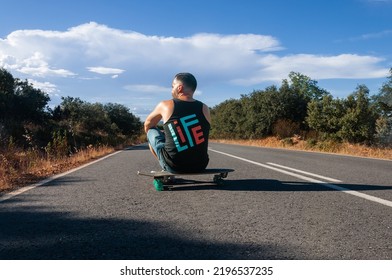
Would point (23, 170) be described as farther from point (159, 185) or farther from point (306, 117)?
point (306, 117)

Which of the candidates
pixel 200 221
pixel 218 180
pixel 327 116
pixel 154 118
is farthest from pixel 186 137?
pixel 327 116

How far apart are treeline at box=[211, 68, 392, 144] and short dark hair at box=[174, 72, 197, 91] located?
66.2ft

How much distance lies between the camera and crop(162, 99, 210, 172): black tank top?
5.26 meters

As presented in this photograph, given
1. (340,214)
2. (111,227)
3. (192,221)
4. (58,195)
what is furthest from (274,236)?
(58,195)

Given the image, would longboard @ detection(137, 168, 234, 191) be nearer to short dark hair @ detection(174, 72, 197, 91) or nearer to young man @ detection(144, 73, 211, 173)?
young man @ detection(144, 73, 211, 173)

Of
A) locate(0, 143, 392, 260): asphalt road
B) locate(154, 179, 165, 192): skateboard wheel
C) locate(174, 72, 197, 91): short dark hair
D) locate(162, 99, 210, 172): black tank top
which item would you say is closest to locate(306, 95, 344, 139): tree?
locate(0, 143, 392, 260): asphalt road

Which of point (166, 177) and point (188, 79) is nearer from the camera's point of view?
point (188, 79)

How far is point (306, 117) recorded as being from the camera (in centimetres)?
2905

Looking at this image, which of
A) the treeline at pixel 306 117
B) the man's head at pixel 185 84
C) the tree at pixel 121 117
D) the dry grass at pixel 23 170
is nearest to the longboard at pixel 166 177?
the man's head at pixel 185 84

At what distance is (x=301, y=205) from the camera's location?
14.4 feet

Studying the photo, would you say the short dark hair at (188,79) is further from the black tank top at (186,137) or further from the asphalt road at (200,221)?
the asphalt road at (200,221)

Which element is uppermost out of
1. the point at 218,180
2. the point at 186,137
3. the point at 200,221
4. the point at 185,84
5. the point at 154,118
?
the point at 185,84

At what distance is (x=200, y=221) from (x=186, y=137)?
1.89m

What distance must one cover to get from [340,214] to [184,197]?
1.93 meters
